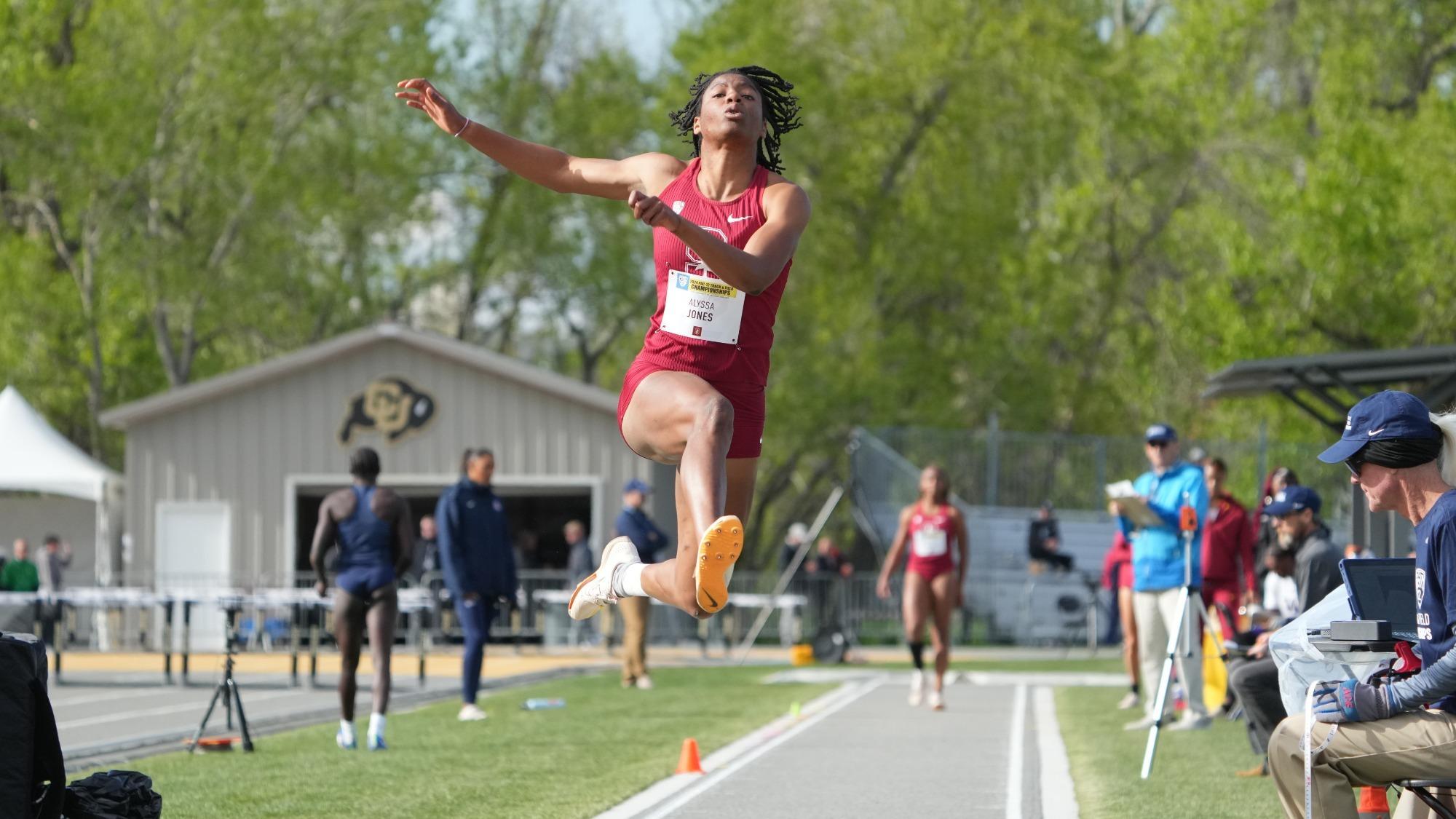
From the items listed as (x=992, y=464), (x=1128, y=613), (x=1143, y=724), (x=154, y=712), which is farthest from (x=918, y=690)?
(x=992, y=464)

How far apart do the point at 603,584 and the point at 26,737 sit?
199cm

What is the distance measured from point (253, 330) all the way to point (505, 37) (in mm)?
10044

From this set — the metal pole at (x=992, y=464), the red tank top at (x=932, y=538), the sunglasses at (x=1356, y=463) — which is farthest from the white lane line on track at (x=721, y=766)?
the metal pole at (x=992, y=464)

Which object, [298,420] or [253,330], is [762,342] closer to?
[298,420]

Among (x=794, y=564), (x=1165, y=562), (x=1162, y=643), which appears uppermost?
(x=1165, y=562)

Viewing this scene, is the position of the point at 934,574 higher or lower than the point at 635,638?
higher

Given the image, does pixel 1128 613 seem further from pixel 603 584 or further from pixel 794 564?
pixel 794 564

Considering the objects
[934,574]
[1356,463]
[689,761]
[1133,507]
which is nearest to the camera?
[1356,463]

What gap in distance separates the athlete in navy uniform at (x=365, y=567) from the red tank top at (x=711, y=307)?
6.08 m

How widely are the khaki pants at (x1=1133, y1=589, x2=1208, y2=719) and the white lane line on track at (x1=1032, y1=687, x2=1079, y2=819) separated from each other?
0.84 meters

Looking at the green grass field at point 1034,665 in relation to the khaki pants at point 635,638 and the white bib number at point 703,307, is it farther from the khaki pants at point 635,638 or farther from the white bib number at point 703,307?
the white bib number at point 703,307

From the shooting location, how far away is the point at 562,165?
272 inches

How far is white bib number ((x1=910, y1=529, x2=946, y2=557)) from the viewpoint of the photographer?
611 inches

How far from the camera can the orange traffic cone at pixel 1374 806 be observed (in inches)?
259
